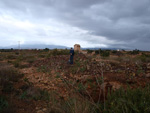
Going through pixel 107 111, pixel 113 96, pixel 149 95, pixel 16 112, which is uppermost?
pixel 149 95

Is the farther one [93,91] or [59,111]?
[93,91]

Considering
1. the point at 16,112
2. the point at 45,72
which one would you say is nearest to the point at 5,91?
the point at 16,112

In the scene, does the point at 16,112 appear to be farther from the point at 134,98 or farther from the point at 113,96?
the point at 134,98

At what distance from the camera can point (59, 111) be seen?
3.07 meters

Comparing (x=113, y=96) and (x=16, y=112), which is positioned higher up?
(x=113, y=96)

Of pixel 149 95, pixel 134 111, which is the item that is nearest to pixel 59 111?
pixel 134 111

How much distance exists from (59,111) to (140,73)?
536cm

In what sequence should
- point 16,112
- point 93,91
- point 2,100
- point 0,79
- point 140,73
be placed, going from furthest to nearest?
point 140,73
point 0,79
point 93,91
point 2,100
point 16,112

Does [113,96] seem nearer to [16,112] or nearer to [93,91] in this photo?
[93,91]

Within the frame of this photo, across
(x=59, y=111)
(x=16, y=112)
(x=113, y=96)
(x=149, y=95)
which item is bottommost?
(x=16, y=112)

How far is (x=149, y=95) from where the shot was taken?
8.48 ft

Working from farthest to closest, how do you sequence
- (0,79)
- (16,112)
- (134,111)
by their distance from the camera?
(0,79) → (16,112) → (134,111)

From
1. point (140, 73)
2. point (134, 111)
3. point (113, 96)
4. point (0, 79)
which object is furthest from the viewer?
point (140, 73)

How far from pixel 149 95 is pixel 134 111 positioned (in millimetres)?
504
